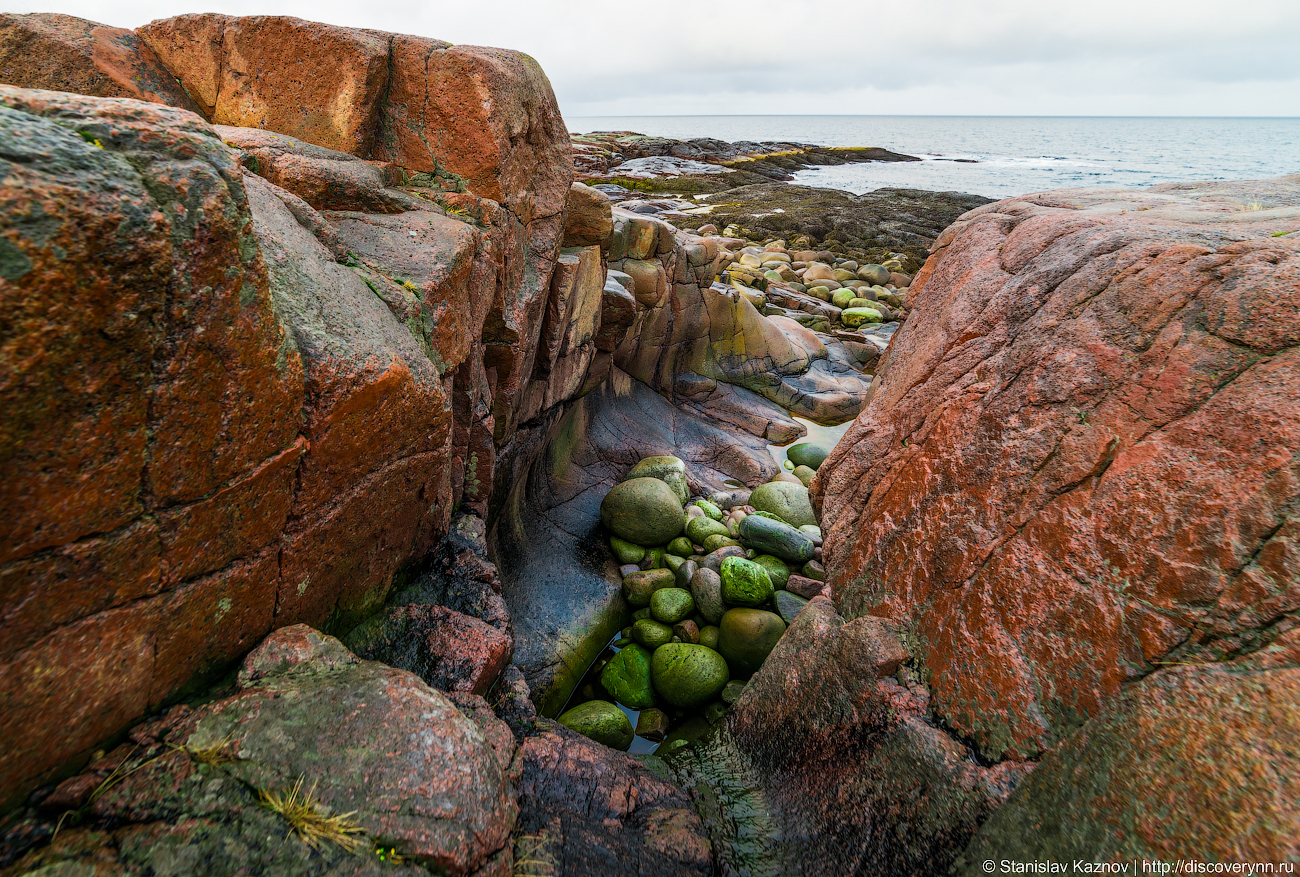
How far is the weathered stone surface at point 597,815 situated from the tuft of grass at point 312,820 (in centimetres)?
85

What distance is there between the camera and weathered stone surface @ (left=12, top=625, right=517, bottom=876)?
78.6 inches

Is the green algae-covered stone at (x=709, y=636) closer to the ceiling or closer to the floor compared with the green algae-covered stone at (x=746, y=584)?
closer to the floor

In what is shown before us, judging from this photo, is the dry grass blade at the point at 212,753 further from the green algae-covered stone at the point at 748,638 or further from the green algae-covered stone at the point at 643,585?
the green algae-covered stone at the point at 643,585

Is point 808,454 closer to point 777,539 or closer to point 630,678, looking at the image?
point 777,539

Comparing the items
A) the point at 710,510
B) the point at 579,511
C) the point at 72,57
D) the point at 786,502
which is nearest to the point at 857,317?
the point at 786,502

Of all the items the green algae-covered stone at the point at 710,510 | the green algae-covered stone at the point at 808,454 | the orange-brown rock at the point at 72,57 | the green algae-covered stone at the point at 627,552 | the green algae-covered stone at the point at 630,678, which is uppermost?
the orange-brown rock at the point at 72,57

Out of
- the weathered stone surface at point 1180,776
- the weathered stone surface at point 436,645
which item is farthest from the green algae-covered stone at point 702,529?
the weathered stone surface at point 1180,776

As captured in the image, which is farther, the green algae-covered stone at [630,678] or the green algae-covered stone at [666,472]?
the green algae-covered stone at [666,472]

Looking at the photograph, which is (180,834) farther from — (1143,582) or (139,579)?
(1143,582)

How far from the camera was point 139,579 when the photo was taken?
7.29 feet

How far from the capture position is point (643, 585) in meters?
6.97

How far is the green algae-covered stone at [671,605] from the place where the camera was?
258 inches

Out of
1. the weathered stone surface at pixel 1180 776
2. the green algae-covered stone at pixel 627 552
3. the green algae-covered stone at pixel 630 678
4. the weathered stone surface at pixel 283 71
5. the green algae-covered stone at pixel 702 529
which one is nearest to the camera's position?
the weathered stone surface at pixel 1180 776

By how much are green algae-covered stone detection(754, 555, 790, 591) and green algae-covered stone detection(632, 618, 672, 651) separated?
1.27m
